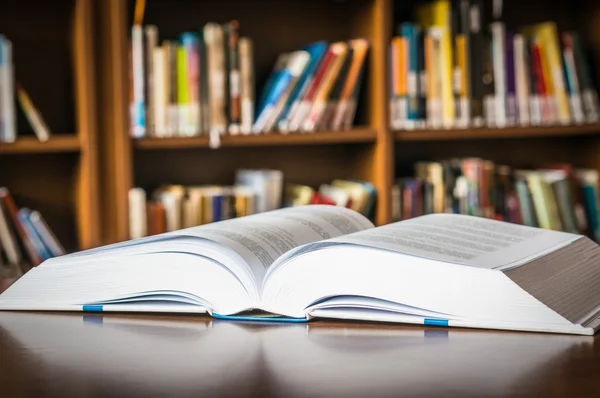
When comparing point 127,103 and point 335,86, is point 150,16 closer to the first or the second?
point 127,103

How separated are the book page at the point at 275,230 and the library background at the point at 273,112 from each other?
4.39 feet

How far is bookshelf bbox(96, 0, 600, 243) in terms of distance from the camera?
2291 millimetres

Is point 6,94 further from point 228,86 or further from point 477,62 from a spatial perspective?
point 477,62

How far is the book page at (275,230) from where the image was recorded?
82cm

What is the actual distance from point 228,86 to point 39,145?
0.52 meters

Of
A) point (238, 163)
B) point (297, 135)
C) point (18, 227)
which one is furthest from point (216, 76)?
point (18, 227)

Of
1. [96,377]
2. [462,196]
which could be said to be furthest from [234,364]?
[462,196]

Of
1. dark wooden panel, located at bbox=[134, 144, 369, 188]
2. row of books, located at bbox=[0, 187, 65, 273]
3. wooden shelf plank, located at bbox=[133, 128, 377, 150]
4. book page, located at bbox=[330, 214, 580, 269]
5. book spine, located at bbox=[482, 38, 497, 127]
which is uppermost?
book spine, located at bbox=[482, 38, 497, 127]

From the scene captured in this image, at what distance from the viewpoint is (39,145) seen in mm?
2199

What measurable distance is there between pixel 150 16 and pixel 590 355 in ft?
6.85

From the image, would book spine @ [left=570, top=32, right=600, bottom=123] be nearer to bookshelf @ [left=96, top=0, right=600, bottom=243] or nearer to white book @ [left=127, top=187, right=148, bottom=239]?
bookshelf @ [left=96, top=0, right=600, bottom=243]

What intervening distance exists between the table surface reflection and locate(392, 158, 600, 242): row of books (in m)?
1.85

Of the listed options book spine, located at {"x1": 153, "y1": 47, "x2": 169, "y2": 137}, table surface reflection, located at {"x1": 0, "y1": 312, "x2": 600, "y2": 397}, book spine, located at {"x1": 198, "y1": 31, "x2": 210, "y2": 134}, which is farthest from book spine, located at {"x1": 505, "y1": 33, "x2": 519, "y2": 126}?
table surface reflection, located at {"x1": 0, "y1": 312, "x2": 600, "y2": 397}

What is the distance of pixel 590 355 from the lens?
0.67 meters
